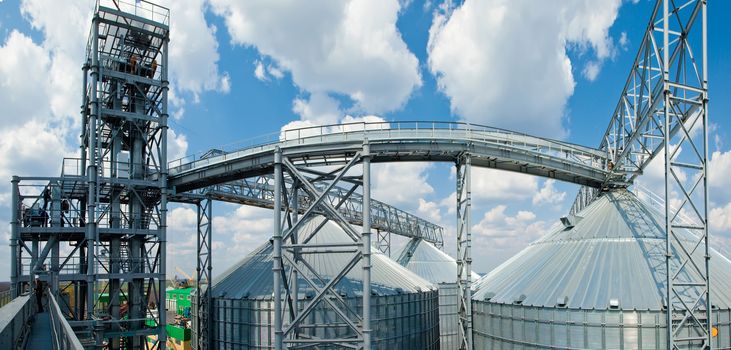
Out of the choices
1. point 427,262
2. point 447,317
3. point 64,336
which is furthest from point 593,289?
point 427,262

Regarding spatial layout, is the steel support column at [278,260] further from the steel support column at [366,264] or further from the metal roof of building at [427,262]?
the metal roof of building at [427,262]

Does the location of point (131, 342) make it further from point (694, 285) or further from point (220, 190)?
point (694, 285)

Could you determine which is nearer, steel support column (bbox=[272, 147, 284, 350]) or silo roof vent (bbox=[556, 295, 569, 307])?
steel support column (bbox=[272, 147, 284, 350])

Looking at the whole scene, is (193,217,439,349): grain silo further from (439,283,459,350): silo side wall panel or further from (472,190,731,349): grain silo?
(439,283,459,350): silo side wall panel

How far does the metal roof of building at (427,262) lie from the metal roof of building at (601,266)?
63.9 ft

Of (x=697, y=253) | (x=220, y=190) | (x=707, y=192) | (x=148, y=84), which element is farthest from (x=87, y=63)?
(x=697, y=253)

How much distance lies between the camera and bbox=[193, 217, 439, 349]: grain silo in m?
24.7

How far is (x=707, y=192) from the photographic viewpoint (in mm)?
21125

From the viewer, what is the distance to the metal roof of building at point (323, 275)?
26.2 m

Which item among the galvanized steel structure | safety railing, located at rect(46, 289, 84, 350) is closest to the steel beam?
the galvanized steel structure

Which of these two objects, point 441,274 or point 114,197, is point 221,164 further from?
point 441,274

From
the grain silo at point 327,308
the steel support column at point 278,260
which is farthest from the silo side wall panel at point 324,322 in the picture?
the steel support column at point 278,260

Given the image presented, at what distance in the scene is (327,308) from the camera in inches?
950

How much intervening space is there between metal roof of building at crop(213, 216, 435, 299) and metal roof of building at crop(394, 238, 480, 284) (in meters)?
17.0
